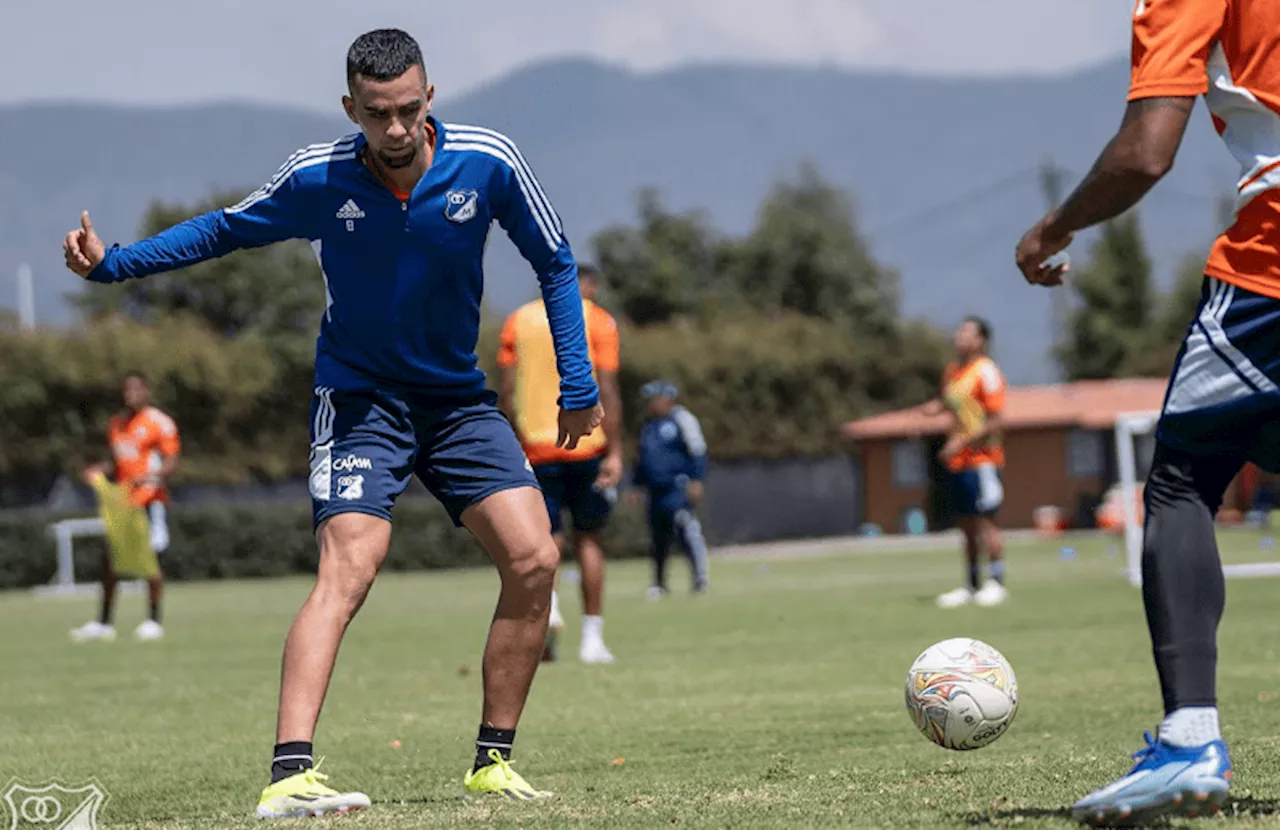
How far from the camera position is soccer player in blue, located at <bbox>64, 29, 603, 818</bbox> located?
225 inches

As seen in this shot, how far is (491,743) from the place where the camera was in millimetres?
6059

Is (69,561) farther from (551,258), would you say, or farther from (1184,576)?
(1184,576)

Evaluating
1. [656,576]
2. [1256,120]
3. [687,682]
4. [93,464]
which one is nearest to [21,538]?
[93,464]

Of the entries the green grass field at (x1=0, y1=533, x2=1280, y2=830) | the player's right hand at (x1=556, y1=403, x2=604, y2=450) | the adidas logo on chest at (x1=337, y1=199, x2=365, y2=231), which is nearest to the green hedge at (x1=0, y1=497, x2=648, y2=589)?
the green grass field at (x1=0, y1=533, x2=1280, y2=830)

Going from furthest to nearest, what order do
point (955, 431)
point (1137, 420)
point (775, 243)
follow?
point (775, 243)
point (1137, 420)
point (955, 431)

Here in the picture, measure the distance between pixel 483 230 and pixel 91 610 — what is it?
18.9 metres

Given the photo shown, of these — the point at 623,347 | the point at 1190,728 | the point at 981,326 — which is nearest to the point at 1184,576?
the point at 1190,728

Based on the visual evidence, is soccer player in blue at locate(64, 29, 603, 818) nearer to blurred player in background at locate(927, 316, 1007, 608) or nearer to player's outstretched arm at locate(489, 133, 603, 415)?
player's outstretched arm at locate(489, 133, 603, 415)

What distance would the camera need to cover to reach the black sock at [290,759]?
5.50 meters

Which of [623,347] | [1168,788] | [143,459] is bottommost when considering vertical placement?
[1168,788]

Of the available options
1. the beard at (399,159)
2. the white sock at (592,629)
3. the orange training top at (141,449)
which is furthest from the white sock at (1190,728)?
the orange training top at (141,449)

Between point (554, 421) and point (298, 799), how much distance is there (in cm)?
655

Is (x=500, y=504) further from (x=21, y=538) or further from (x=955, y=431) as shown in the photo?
(x=21, y=538)

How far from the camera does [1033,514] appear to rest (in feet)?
180
